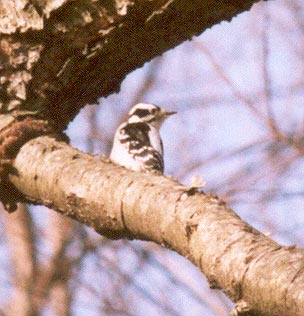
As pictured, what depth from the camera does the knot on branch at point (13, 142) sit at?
2684mm

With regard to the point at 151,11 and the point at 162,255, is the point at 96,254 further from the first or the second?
the point at 151,11

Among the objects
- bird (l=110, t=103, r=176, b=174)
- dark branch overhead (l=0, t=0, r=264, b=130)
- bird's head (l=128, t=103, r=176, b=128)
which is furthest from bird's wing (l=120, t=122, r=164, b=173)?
dark branch overhead (l=0, t=0, r=264, b=130)

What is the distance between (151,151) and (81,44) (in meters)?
1.63

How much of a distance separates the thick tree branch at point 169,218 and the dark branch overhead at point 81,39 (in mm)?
250

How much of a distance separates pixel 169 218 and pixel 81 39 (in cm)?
100

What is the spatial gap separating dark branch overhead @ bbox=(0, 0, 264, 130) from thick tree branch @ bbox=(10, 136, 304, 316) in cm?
25

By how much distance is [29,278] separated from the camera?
5871 mm

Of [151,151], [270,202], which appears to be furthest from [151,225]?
[270,202]

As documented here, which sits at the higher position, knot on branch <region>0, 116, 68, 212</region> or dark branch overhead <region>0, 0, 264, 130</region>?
dark branch overhead <region>0, 0, 264, 130</region>

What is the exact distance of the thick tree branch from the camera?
5.24 feet

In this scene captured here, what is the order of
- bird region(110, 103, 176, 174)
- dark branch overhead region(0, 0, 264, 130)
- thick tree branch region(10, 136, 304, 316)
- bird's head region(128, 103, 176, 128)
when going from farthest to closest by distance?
bird's head region(128, 103, 176, 128), bird region(110, 103, 176, 174), dark branch overhead region(0, 0, 264, 130), thick tree branch region(10, 136, 304, 316)

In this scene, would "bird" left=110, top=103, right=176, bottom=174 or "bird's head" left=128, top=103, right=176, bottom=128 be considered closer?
"bird" left=110, top=103, right=176, bottom=174

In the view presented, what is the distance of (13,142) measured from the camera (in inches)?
107

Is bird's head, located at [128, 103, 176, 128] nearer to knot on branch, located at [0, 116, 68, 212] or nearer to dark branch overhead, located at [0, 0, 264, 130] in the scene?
dark branch overhead, located at [0, 0, 264, 130]
